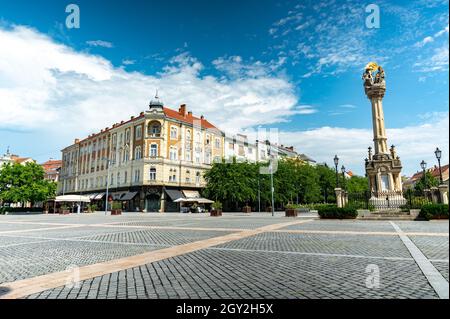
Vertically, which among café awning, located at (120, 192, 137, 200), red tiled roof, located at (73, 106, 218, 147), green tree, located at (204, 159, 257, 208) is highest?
red tiled roof, located at (73, 106, 218, 147)

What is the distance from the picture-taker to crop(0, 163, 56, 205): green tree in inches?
1941

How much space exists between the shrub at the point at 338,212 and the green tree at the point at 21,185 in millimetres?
48406

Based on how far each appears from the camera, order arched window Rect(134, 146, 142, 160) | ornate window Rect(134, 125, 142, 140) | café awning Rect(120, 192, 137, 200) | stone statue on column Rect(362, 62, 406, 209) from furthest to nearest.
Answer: ornate window Rect(134, 125, 142, 140) → arched window Rect(134, 146, 142, 160) → café awning Rect(120, 192, 137, 200) → stone statue on column Rect(362, 62, 406, 209)

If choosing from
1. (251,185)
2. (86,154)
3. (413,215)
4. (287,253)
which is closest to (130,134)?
(86,154)

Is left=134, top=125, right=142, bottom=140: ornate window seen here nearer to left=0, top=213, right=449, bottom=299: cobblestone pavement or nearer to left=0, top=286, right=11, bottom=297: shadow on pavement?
left=0, top=213, right=449, bottom=299: cobblestone pavement

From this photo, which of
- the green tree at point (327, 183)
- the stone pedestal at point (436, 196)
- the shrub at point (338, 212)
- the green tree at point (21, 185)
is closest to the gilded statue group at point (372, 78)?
the stone pedestal at point (436, 196)

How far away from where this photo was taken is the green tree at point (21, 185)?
49.3 m

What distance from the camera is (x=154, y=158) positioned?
48.0 meters

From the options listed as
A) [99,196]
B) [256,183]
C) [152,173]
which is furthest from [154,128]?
[256,183]

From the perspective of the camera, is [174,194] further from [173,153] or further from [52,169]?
[52,169]

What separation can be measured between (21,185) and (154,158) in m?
24.3

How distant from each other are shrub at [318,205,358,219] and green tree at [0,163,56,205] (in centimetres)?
4841

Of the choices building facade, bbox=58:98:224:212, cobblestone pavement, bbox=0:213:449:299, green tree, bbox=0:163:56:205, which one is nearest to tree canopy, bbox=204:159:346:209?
building facade, bbox=58:98:224:212

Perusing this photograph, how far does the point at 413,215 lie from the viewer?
813 inches
